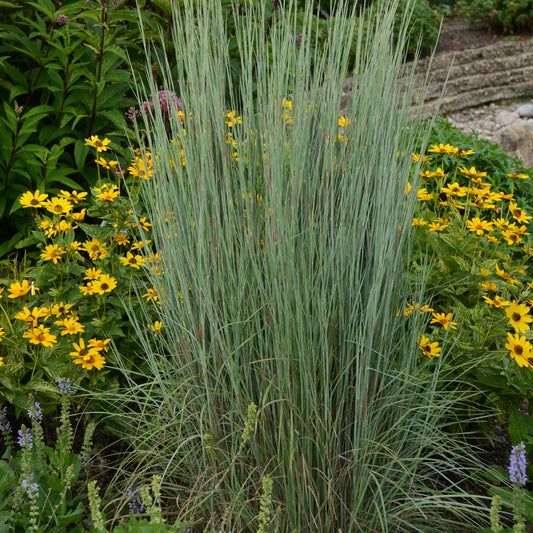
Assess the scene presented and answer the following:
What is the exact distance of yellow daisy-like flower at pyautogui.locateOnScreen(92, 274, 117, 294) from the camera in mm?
2148

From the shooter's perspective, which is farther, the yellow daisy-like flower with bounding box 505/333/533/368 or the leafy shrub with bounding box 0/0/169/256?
the leafy shrub with bounding box 0/0/169/256

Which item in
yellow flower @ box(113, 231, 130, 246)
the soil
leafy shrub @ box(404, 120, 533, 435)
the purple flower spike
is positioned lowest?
the soil

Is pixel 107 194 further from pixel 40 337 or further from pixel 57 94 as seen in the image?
pixel 57 94

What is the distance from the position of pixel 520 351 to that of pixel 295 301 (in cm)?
82

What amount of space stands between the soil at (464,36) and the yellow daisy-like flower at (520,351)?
862 cm

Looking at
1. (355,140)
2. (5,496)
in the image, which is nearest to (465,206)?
(355,140)

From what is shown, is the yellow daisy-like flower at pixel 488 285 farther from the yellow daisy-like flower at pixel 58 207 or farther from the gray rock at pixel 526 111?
the gray rock at pixel 526 111

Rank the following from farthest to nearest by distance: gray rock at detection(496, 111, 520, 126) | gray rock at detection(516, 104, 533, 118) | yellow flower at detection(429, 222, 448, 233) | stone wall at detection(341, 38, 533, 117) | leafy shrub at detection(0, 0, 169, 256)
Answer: stone wall at detection(341, 38, 533, 117), gray rock at detection(516, 104, 533, 118), gray rock at detection(496, 111, 520, 126), leafy shrub at detection(0, 0, 169, 256), yellow flower at detection(429, 222, 448, 233)

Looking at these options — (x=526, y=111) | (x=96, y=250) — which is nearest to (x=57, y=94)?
(x=96, y=250)

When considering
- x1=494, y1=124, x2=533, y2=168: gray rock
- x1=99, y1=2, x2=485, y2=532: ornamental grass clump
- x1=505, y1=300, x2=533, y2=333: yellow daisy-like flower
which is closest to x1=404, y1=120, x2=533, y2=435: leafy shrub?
x1=505, y1=300, x2=533, y2=333: yellow daisy-like flower

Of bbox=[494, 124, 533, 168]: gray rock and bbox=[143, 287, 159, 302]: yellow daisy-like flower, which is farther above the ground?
bbox=[143, 287, 159, 302]: yellow daisy-like flower

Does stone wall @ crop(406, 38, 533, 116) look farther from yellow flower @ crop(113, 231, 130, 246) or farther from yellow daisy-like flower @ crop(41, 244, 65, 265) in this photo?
yellow daisy-like flower @ crop(41, 244, 65, 265)

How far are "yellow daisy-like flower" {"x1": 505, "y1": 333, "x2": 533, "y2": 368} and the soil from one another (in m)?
8.62

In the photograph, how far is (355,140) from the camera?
1.76 m
